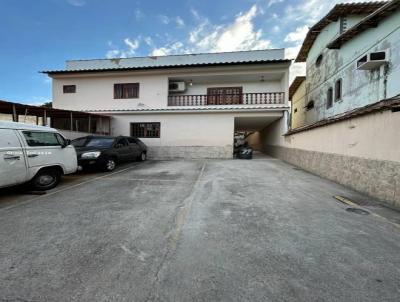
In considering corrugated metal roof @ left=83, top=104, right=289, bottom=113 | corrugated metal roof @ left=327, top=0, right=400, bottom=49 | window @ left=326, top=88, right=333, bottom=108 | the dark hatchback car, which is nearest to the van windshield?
the dark hatchback car

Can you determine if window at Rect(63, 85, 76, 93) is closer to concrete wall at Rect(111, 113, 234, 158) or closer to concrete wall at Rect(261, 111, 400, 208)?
concrete wall at Rect(111, 113, 234, 158)

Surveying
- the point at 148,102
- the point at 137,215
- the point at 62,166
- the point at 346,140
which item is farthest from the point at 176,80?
the point at 137,215

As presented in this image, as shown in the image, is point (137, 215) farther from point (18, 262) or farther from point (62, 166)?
point (62, 166)

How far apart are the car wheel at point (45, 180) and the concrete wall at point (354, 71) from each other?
39.7ft

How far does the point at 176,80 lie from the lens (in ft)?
51.3

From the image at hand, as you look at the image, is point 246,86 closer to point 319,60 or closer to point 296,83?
point 319,60

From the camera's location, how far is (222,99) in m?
15.2

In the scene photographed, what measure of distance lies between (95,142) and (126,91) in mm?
7523

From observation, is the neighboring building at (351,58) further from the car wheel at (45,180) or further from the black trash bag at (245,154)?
the car wheel at (45,180)

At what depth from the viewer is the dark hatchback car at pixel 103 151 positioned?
26.8 feet

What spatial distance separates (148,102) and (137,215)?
12.3 metres

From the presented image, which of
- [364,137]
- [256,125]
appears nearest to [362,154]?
[364,137]

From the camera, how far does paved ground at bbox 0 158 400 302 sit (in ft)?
6.50

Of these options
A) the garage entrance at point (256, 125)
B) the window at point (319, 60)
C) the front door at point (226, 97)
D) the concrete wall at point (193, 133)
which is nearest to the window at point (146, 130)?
the concrete wall at point (193, 133)
